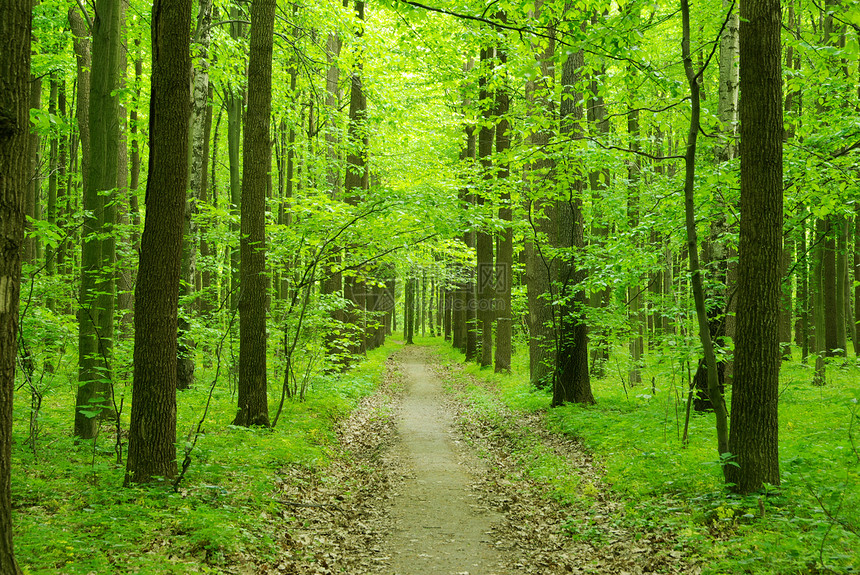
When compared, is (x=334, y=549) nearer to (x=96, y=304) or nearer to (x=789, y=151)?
(x=96, y=304)

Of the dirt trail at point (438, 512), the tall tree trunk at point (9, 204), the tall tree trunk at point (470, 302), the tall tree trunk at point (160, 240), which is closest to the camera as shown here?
the tall tree trunk at point (9, 204)

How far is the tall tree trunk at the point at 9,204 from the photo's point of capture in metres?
3.08

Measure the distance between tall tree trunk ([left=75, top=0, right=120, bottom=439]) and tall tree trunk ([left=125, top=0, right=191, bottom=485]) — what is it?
1447 mm

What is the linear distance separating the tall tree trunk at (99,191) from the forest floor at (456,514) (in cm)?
299

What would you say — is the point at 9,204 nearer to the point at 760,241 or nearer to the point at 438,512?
the point at 438,512

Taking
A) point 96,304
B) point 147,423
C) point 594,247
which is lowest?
point 147,423

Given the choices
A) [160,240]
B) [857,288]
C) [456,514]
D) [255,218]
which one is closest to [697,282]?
[456,514]

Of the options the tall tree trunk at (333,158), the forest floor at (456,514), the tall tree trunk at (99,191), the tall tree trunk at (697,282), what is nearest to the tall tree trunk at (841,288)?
the forest floor at (456,514)

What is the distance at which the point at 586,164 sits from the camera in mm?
9617

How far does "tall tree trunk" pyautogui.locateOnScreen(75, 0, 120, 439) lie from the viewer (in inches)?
265

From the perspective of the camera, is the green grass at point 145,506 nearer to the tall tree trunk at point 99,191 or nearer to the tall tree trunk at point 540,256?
the tall tree trunk at point 99,191

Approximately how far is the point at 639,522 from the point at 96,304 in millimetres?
7234

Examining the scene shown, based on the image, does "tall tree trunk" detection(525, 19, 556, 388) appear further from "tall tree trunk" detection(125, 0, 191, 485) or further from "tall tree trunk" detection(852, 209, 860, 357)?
"tall tree trunk" detection(852, 209, 860, 357)

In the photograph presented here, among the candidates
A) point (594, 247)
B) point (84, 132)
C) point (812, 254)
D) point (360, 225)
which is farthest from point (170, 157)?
point (812, 254)
